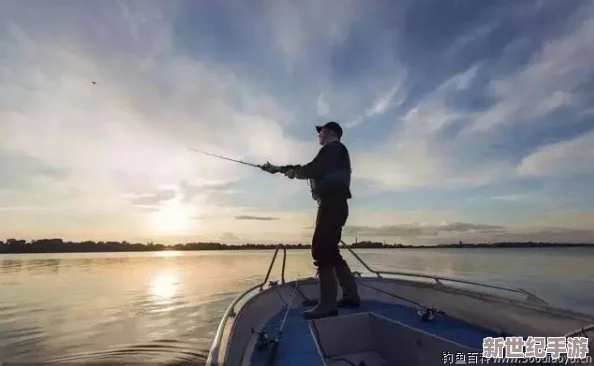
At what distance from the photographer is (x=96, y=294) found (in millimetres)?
24688

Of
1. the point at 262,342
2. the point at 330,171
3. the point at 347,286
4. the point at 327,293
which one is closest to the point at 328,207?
the point at 330,171

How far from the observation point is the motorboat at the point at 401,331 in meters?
3.38

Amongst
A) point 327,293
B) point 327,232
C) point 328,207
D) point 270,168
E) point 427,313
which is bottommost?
point 427,313

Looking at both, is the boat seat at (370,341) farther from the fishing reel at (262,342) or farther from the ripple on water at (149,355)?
the ripple on water at (149,355)

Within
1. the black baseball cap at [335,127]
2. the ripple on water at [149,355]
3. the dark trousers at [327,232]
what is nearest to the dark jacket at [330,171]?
the dark trousers at [327,232]

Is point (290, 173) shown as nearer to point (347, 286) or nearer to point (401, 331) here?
point (347, 286)

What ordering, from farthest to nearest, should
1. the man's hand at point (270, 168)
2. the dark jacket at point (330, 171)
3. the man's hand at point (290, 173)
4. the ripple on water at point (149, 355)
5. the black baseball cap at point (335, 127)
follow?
the ripple on water at point (149, 355)
the man's hand at point (270, 168)
the black baseball cap at point (335, 127)
the man's hand at point (290, 173)
the dark jacket at point (330, 171)

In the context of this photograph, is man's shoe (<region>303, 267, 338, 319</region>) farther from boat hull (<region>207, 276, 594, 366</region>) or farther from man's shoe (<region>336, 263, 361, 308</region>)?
man's shoe (<region>336, 263, 361, 308</region>)

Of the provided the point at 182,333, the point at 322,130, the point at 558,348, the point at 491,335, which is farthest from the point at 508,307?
the point at 182,333

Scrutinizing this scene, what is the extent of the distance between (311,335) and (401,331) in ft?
3.33

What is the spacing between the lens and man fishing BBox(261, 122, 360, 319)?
15.1 feet

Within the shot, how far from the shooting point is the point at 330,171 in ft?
15.3

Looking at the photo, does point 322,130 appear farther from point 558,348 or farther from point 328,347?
point 558,348

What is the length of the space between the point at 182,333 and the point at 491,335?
11.1 m
